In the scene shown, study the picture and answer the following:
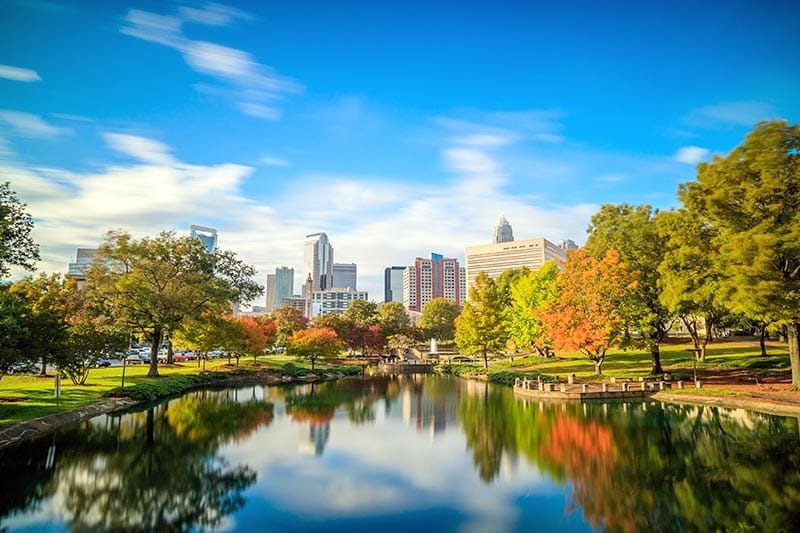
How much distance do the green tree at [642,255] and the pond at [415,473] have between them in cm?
1329

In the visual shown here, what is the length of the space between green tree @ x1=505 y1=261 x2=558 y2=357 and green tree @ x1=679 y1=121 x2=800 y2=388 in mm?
26775

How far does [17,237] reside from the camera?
2712cm

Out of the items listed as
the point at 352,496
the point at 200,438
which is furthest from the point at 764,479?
the point at 200,438

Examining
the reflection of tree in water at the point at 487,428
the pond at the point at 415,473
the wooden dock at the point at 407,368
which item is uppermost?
the pond at the point at 415,473

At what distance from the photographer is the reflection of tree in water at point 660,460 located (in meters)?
13.7

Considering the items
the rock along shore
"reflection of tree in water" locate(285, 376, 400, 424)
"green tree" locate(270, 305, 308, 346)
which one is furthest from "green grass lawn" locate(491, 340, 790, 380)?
"green tree" locate(270, 305, 308, 346)

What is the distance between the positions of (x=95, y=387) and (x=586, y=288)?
134 feet

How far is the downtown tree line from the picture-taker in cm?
2831

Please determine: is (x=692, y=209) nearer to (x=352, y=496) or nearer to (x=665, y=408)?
(x=665, y=408)

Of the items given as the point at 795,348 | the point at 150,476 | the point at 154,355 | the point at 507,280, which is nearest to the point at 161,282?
the point at 154,355

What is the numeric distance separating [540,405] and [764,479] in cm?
1924

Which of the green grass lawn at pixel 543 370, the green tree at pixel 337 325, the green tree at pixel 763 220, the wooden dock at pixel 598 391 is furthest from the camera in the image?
the green tree at pixel 337 325

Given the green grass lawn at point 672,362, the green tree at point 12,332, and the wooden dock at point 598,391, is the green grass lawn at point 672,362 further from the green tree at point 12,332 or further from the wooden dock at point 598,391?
the green tree at point 12,332

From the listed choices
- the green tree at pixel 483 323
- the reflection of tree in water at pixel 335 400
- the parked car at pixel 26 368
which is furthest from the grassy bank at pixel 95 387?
the green tree at pixel 483 323
